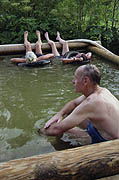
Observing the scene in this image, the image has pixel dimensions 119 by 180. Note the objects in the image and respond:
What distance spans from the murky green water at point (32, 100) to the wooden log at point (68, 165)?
0.80m

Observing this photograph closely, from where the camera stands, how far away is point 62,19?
31.1ft

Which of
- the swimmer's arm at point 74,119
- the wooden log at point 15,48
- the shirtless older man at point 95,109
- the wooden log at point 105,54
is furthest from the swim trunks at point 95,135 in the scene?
the wooden log at point 15,48

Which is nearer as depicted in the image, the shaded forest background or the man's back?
the man's back

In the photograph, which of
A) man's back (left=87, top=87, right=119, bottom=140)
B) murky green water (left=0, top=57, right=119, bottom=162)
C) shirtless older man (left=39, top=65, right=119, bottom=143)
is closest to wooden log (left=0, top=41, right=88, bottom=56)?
murky green water (left=0, top=57, right=119, bottom=162)

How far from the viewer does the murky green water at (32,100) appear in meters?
2.83

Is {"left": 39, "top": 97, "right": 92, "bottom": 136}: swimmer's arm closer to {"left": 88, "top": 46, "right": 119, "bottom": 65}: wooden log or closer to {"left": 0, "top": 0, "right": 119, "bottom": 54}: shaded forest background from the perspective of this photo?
{"left": 88, "top": 46, "right": 119, "bottom": 65}: wooden log

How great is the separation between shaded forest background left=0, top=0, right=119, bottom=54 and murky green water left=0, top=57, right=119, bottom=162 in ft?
7.52

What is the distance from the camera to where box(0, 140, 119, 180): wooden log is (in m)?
1.79

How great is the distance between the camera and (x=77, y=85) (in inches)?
95.0

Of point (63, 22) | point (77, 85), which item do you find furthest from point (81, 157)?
point (63, 22)

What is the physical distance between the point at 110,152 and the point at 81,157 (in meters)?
0.26

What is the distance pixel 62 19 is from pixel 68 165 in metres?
8.41

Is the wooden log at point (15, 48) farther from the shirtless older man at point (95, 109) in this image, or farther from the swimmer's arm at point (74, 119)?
the shirtless older man at point (95, 109)

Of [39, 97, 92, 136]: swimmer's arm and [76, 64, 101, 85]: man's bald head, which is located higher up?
[76, 64, 101, 85]: man's bald head
